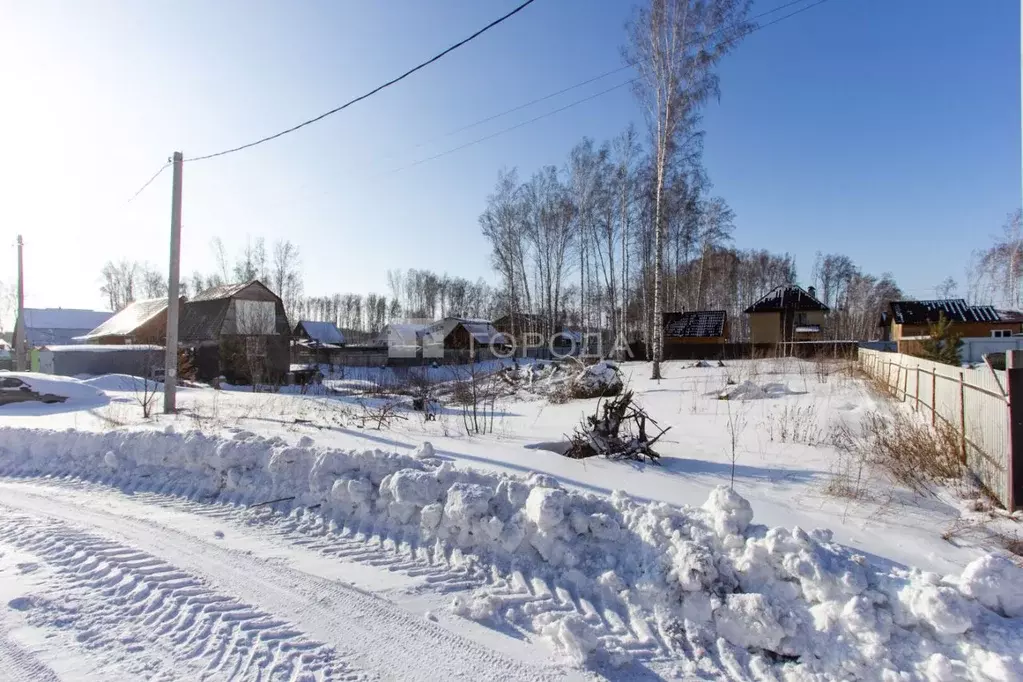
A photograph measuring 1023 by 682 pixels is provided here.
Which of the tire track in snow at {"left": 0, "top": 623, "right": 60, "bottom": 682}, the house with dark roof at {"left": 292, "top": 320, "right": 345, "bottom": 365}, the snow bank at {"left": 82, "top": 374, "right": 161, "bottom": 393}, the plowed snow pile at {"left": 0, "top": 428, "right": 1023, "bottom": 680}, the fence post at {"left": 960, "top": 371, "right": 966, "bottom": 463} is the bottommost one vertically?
the tire track in snow at {"left": 0, "top": 623, "right": 60, "bottom": 682}

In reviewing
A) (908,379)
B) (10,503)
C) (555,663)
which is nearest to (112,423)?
(10,503)


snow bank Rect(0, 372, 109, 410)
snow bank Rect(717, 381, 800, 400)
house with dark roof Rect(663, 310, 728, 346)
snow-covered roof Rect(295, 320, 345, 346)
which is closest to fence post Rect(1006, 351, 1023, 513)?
snow bank Rect(717, 381, 800, 400)

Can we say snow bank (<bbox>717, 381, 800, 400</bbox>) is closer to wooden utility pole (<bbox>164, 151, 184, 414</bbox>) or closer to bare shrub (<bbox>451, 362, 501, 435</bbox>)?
bare shrub (<bbox>451, 362, 501, 435</bbox>)

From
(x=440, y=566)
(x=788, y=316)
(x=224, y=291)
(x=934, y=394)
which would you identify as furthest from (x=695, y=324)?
(x=440, y=566)

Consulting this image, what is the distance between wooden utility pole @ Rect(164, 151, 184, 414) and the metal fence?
12.6 meters

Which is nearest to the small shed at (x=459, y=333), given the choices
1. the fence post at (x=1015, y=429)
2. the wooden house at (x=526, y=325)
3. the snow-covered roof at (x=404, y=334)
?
the snow-covered roof at (x=404, y=334)

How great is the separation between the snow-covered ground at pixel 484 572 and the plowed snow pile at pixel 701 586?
0.01 meters

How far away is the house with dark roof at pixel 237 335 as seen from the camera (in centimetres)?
2370

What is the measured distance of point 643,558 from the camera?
12.1 ft

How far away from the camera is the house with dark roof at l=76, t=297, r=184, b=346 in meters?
33.5

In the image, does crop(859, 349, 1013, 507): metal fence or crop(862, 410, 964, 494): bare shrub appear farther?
crop(862, 410, 964, 494): bare shrub

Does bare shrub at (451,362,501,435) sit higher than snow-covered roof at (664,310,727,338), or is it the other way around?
snow-covered roof at (664,310,727,338)

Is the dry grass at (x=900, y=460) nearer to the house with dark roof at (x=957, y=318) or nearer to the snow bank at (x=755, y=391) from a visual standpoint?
the snow bank at (x=755, y=391)

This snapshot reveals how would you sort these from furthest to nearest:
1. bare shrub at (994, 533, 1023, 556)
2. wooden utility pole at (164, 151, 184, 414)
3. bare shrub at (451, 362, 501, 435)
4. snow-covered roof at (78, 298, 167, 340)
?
snow-covered roof at (78, 298, 167, 340) → wooden utility pole at (164, 151, 184, 414) → bare shrub at (451, 362, 501, 435) → bare shrub at (994, 533, 1023, 556)
